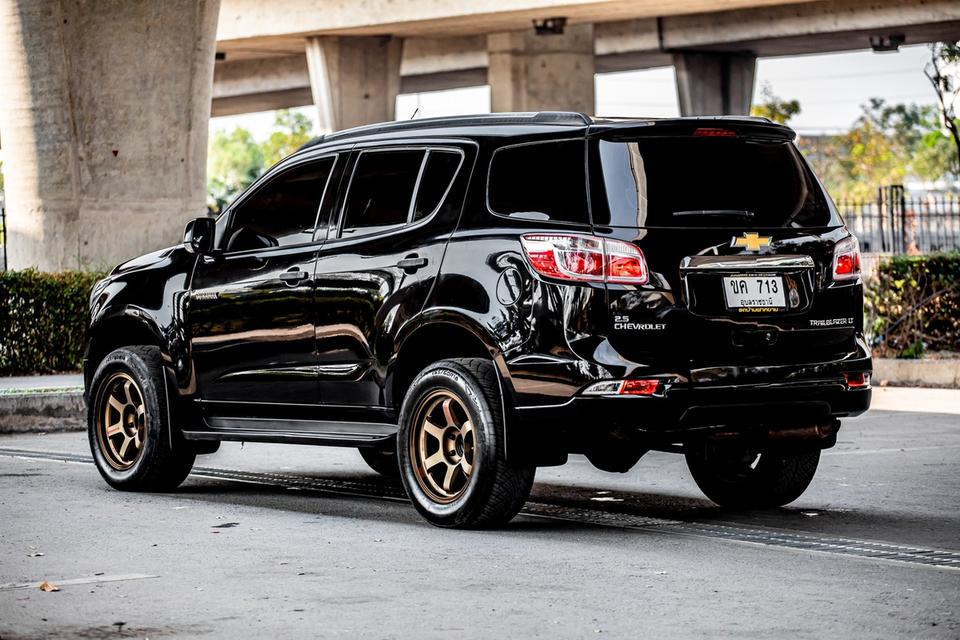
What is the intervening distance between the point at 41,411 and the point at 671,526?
7.51 m

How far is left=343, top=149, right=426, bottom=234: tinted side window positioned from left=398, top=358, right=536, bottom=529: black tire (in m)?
0.93

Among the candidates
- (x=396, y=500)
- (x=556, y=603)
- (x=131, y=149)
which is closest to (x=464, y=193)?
(x=396, y=500)

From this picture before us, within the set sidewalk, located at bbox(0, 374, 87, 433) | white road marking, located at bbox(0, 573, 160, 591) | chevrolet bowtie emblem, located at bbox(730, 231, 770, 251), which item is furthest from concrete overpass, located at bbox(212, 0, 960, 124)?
white road marking, located at bbox(0, 573, 160, 591)

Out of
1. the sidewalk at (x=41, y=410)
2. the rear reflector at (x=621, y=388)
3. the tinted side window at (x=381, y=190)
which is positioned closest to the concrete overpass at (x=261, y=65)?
the sidewalk at (x=41, y=410)

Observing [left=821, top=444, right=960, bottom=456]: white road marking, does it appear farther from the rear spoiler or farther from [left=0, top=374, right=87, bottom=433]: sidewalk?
[left=0, top=374, right=87, bottom=433]: sidewalk

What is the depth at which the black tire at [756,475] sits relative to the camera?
368 inches

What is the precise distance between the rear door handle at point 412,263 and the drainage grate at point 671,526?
1488 millimetres

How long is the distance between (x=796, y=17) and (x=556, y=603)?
36.5m

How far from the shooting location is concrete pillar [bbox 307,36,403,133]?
42625mm

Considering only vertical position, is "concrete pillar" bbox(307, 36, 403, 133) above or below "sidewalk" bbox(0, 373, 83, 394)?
above

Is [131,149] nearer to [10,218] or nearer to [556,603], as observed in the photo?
[10,218]

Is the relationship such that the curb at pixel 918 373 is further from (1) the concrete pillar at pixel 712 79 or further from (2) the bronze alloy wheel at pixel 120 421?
(1) the concrete pillar at pixel 712 79

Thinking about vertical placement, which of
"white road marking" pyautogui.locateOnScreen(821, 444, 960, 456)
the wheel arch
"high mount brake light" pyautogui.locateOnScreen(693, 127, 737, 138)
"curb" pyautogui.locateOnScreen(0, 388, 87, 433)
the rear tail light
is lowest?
"white road marking" pyautogui.locateOnScreen(821, 444, 960, 456)

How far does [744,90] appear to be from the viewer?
1897 inches
